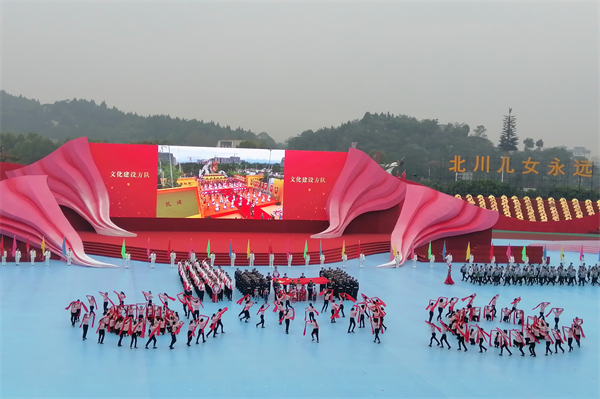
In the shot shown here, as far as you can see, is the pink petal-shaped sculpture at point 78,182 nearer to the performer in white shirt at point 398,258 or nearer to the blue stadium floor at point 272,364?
the blue stadium floor at point 272,364

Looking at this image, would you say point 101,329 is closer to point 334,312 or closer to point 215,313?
point 215,313

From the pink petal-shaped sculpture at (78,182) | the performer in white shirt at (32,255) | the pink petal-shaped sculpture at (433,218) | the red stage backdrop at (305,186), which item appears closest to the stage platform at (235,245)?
the pink petal-shaped sculpture at (78,182)

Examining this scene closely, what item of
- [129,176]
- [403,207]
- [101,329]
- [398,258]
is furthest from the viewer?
[129,176]

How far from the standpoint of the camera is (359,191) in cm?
3120

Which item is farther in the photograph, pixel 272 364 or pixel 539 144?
pixel 539 144

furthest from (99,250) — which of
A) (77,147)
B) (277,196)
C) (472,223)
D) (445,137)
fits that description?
(445,137)

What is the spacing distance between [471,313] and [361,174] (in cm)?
1548

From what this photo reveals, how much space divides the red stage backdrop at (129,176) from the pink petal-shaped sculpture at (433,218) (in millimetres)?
13002

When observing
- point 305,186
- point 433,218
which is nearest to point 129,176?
point 305,186

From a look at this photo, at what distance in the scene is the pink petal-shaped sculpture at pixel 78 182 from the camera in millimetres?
28047

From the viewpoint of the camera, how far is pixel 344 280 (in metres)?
19.5

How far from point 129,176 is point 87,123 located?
52307 millimetres

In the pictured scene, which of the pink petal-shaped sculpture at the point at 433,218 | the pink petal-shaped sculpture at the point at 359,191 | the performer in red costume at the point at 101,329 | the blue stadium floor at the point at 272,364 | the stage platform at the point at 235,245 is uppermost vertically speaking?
the pink petal-shaped sculpture at the point at 359,191

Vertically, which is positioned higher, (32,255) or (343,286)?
(32,255)
